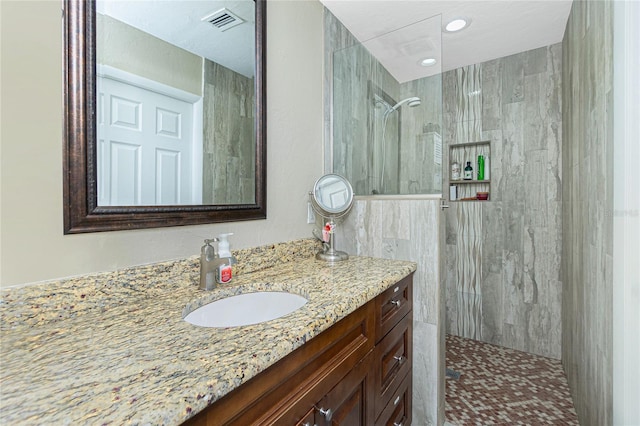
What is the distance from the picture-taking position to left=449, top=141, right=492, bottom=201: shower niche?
8.75 feet

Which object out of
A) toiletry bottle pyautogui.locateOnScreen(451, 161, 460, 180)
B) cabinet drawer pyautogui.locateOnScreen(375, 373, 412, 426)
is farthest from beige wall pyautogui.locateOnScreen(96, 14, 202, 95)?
toiletry bottle pyautogui.locateOnScreen(451, 161, 460, 180)

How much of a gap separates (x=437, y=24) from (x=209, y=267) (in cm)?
190

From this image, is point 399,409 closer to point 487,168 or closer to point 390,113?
point 390,113

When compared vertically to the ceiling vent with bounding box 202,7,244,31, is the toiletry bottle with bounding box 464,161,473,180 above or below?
below

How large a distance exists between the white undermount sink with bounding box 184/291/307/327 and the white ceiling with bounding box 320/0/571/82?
1688 millimetres

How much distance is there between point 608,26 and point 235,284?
176 cm

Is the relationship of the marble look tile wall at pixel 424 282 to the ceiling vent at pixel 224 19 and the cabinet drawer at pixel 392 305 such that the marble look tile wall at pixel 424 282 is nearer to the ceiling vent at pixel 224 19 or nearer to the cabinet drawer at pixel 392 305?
the cabinet drawer at pixel 392 305

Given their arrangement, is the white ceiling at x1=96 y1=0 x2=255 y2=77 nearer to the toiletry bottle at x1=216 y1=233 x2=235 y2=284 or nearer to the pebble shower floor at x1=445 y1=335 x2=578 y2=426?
the toiletry bottle at x1=216 y1=233 x2=235 y2=284

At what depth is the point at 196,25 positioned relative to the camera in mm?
1144

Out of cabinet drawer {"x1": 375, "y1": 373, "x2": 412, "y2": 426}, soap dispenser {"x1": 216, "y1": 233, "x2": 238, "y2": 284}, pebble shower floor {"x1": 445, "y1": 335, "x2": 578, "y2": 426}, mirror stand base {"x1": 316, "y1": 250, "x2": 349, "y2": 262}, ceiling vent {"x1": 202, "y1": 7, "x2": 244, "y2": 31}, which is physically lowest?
pebble shower floor {"x1": 445, "y1": 335, "x2": 578, "y2": 426}

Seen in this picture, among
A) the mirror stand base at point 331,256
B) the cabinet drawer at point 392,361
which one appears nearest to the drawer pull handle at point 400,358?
the cabinet drawer at point 392,361

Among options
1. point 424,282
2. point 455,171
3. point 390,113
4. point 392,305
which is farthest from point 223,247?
point 455,171

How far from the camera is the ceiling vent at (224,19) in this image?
120 centimetres

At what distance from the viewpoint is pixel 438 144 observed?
1.89m
